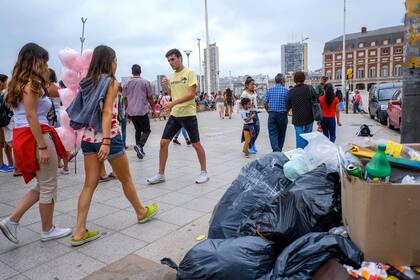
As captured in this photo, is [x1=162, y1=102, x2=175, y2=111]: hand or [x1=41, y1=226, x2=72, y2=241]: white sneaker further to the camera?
[x1=162, y1=102, x2=175, y2=111]: hand

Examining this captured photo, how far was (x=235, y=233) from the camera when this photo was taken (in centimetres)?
283

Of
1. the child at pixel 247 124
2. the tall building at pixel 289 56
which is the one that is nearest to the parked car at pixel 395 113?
the child at pixel 247 124

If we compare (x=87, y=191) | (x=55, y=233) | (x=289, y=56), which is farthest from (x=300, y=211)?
(x=289, y=56)

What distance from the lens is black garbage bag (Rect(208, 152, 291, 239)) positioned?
9.61 ft

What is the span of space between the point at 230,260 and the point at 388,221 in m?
0.95

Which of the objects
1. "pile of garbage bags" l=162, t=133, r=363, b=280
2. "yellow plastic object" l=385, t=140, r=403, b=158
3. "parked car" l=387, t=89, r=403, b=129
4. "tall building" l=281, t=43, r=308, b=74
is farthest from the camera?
"tall building" l=281, t=43, r=308, b=74

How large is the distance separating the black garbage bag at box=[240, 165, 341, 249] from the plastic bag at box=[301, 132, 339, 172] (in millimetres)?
116

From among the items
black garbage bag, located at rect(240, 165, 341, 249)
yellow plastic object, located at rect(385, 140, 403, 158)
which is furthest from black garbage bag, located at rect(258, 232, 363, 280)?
yellow plastic object, located at rect(385, 140, 403, 158)

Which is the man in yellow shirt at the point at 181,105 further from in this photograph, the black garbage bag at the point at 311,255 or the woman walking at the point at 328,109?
the woman walking at the point at 328,109

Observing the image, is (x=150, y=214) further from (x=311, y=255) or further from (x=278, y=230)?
(x=311, y=255)

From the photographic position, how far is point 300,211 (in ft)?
8.10

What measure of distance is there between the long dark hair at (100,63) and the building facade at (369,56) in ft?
352

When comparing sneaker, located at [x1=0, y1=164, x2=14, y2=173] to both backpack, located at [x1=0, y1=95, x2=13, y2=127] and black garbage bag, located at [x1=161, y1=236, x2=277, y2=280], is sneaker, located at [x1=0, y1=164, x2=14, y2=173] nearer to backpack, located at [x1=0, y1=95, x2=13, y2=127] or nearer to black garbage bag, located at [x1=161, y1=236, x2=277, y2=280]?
backpack, located at [x1=0, y1=95, x2=13, y2=127]

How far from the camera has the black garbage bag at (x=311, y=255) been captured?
205 cm
